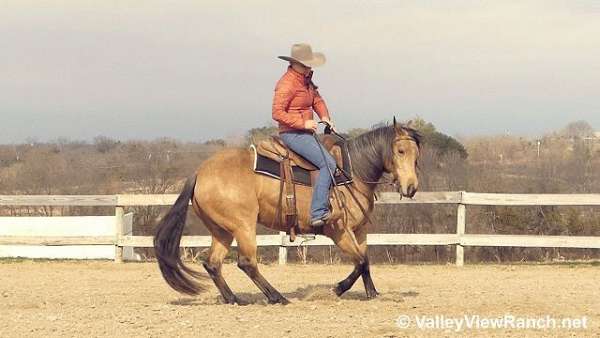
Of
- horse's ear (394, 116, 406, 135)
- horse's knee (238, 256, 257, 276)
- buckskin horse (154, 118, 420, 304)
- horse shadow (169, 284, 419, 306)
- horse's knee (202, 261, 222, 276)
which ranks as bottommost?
horse shadow (169, 284, 419, 306)

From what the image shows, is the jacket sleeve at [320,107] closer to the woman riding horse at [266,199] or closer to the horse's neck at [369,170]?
the woman riding horse at [266,199]

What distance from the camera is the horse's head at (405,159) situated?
787cm

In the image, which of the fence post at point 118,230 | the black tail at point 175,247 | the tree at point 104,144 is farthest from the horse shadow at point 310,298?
the tree at point 104,144

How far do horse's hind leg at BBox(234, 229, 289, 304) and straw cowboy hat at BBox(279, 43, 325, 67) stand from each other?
6.10ft

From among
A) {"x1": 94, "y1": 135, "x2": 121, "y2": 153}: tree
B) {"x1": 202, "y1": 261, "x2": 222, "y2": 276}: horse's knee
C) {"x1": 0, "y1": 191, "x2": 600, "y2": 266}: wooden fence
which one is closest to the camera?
{"x1": 202, "y1": 261, "x2": 222, "y2": 276}: horse's knee

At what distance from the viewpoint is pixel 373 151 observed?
8273 mm

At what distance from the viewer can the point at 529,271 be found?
12156 millimetres

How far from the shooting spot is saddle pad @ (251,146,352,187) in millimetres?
8039

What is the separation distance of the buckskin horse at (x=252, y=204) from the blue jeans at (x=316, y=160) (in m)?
0.21

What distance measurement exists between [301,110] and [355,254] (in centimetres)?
162

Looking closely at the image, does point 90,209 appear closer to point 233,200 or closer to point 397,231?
point 397,231

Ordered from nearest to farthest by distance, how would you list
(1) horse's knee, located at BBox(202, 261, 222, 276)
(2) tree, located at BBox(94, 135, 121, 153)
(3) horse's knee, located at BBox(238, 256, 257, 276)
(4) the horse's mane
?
(3) horse's knee, located at BBox(238, 256, 257, 276)
(4) the horse's mane
(1) horse's knee, located at BBox(202, 261, 222, 276)
(2) tree, located at BBox(94, 135, 121, 153)

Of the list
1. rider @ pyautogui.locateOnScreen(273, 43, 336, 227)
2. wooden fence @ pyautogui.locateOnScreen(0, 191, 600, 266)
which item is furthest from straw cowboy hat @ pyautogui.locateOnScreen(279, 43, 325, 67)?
wooden fence @ pyautogui.locateOnScreen(0, 191, 600, 266)

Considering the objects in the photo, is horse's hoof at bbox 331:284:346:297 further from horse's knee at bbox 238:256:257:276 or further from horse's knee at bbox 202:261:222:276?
horse's knee at bbox 202:261:222:276
